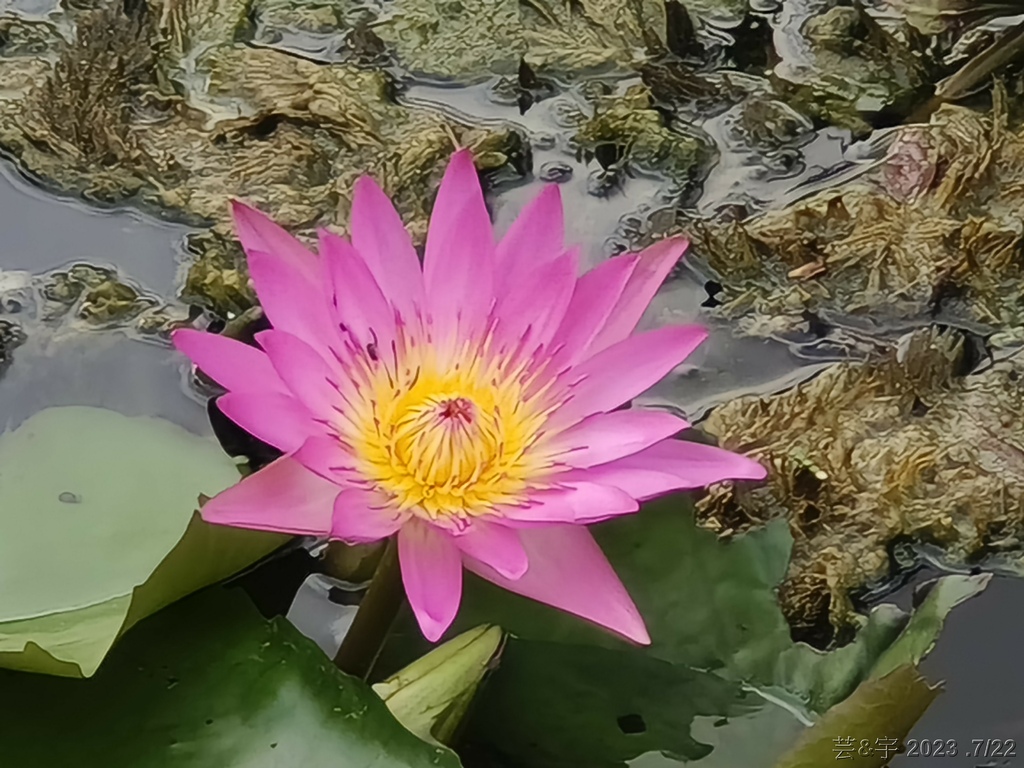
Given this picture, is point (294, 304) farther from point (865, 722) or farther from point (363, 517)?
point (865, 722)

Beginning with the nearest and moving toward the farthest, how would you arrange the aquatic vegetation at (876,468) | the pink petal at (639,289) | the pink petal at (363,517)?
1. the pink petal at (363,517)
2. the pink petal at (639,289)
3. the aquatic vegetation at (876,468)

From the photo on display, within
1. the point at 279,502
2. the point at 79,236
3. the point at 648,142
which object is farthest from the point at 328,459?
the point at 648,142

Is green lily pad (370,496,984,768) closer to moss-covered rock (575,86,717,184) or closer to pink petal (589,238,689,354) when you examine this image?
pink petal (589,238,689,354)

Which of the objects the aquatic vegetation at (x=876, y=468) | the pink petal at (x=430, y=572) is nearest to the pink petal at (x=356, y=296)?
the pink petal at (x=430, y=572)

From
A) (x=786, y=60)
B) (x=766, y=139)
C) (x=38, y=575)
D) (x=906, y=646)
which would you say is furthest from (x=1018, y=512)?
(x=38, y=575)

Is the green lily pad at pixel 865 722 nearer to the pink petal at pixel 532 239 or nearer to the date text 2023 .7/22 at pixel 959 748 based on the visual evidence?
the date text 2023 .7/22 at pixel 959 748

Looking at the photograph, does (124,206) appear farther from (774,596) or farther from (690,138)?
(774,596)

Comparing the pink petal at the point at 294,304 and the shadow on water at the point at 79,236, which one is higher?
A: the pink petal at the point at 294,304
